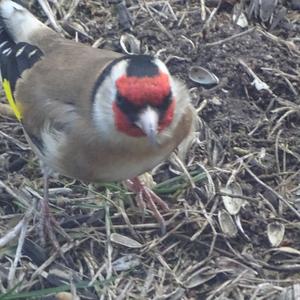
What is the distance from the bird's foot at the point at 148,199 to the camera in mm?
3871

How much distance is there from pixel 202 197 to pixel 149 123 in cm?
81

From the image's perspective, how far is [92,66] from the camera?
148 inches

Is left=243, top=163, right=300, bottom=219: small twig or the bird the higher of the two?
the bird

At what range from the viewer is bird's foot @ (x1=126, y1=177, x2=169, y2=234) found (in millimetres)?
3871

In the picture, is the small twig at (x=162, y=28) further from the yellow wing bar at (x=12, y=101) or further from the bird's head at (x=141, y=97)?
the bird's head at (x=141, y=97)

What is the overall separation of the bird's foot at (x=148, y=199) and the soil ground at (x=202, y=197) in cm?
3

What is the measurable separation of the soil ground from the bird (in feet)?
0.36

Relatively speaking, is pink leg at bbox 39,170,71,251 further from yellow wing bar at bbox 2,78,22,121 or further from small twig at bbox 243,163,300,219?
small twig at bbox 243,163,300,219

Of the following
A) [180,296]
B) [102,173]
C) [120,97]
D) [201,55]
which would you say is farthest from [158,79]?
[201,55]

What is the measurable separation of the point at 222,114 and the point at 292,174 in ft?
1.38

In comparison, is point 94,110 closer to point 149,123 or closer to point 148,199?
point 149,123

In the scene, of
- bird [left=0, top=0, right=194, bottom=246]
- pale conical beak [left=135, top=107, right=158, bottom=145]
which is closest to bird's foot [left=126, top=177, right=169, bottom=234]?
bird [left=0, top=0, right=194, bottom=246]

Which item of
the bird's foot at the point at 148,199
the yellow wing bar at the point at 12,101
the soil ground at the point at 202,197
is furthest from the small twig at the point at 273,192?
the yellow wing bar at the point at 12,101

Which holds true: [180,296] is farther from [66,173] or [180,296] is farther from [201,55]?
[201,55]
